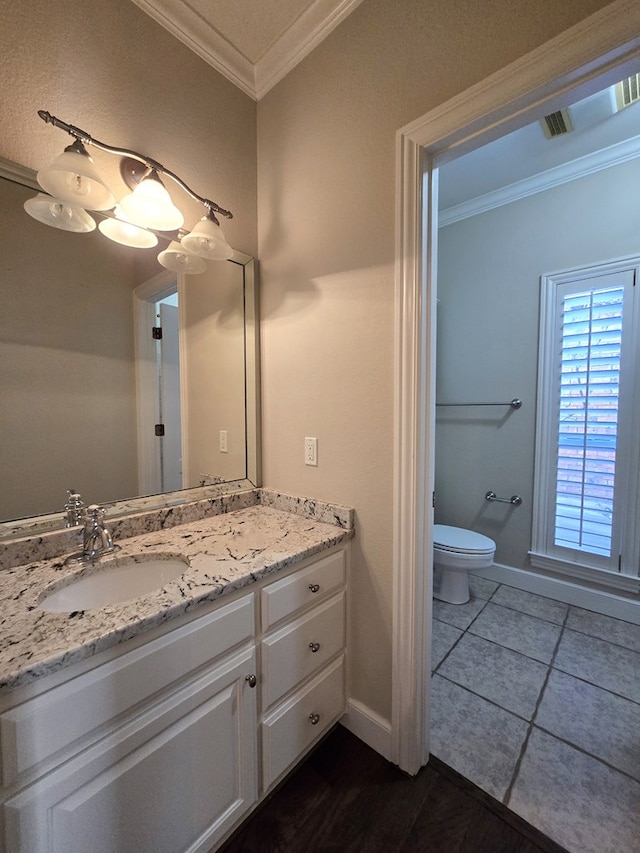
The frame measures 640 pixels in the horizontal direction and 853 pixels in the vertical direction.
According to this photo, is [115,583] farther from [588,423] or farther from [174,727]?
[588,423]

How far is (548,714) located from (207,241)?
2376 mm

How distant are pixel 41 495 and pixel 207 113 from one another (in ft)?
5.39

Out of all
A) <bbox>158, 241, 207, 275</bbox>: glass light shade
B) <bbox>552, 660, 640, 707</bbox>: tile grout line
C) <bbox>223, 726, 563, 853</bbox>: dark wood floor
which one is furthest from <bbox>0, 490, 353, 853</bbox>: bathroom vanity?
<bbox>552, 660, 640, 707</bbox>: tile grout line

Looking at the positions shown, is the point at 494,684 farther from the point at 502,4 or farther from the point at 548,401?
the point at 502,4

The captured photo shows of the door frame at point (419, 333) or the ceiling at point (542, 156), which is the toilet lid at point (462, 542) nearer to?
the door frame at point (419, 333)

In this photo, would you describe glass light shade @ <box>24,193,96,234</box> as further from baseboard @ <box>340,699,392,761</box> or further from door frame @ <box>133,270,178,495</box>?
baseboard @ <box>340,699,392,761</box>

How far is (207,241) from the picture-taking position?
4.27 feet

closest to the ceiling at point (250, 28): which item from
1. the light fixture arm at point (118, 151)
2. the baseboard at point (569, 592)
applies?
the light fixture arm at point (118, 151)

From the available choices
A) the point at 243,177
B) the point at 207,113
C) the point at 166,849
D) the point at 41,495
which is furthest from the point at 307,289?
the point at 166,849

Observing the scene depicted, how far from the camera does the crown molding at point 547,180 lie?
1.99 metres

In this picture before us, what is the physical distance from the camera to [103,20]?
115 centimetres

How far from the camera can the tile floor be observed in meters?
1.10

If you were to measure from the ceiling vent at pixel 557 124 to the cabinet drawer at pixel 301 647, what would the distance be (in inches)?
99.3

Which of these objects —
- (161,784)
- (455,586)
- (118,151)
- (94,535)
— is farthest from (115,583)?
(455,586)
